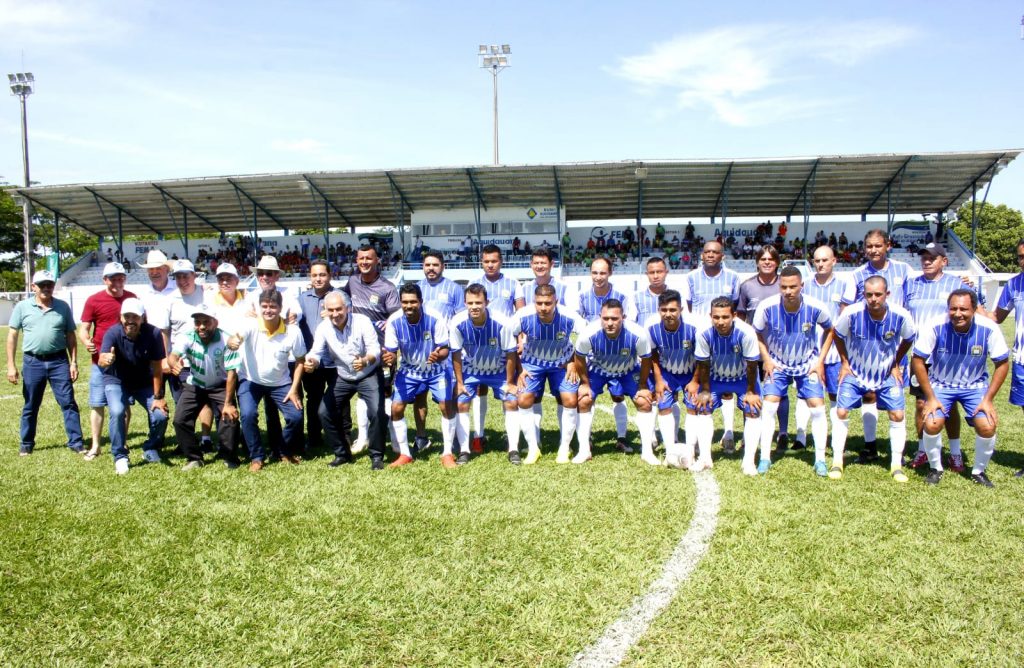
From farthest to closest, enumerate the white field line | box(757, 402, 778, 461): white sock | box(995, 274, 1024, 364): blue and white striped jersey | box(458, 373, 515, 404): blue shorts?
box(458, 373, 515, 404): blue shorts
box(757, 402, 778, 461): white sock
box(995, 274, 1024, 364): blue and white striped jersey
the white field line

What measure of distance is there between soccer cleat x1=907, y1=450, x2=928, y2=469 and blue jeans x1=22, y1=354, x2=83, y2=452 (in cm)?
824

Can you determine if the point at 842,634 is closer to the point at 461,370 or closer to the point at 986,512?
the point at 986,512

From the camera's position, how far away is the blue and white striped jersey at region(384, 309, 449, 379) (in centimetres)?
666

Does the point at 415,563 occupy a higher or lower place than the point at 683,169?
lower

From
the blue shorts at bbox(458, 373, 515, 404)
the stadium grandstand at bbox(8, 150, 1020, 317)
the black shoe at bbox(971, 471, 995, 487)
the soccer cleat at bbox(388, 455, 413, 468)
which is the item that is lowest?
the black shoe at bbox(971, 471, 995, 487)

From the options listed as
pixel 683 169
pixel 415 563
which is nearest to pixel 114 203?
pixel 683 169

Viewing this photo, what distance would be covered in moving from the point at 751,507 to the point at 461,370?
3031 mm

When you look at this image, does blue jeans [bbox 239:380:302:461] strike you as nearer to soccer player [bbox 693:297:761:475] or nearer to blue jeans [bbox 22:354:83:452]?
blue jeans [bbox 22:354:83:452]

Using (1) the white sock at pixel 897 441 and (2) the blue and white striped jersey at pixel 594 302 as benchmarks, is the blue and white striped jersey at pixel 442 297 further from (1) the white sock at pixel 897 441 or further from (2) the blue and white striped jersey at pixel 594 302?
(1) the white sock at pixel 897 441

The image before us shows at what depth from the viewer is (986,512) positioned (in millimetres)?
4918

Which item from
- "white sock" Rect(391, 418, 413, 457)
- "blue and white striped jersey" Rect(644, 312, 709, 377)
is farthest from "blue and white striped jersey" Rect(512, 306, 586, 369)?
"white sock" Rect(391, 418, 413, 457)

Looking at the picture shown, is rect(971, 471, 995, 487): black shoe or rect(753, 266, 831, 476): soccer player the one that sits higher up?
rect(753, 266, 831, 476): soccer player

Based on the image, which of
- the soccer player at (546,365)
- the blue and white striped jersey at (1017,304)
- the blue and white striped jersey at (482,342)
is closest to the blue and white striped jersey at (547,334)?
the soccer player at (546,365)

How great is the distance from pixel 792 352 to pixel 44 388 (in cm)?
760
